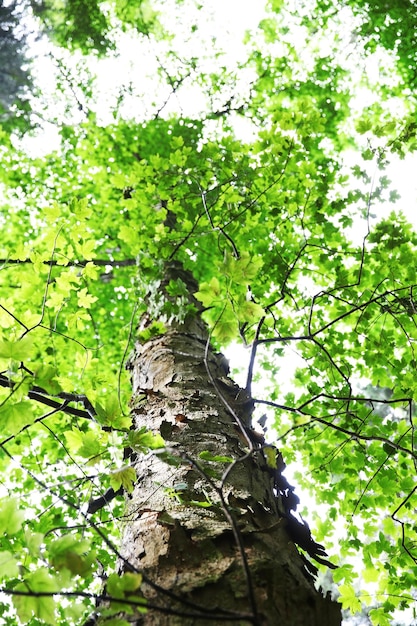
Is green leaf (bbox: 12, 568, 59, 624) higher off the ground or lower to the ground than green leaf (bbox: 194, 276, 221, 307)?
lower

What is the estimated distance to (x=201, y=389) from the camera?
6.35 ft

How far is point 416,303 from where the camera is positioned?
2.55m

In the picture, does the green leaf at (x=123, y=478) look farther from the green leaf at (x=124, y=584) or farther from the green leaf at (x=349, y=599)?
the green leaf at (x=349, y=599)

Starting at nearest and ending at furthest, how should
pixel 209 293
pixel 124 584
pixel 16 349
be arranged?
pixel 124 584 < pixel 16 349 < pixel 209 293

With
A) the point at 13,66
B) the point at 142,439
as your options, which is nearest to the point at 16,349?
the point at 142,439

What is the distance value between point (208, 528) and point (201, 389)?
2.75ft

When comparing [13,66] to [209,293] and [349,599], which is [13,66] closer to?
[209,293]

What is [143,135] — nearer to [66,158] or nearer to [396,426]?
[66,158]

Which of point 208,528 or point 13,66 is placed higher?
point 13,66

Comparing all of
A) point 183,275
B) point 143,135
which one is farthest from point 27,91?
point 183,275

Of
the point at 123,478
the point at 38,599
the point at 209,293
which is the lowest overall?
the point at 38,599

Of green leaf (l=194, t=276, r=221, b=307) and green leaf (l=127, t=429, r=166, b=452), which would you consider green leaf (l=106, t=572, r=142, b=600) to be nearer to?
green leaf (l=127, t=429, r=166, b=452)

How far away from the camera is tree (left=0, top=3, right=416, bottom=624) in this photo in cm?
97

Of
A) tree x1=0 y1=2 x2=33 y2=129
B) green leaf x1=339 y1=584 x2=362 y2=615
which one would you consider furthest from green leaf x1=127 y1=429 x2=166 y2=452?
tree x1=0 y1=2 x2=33 y2=129
